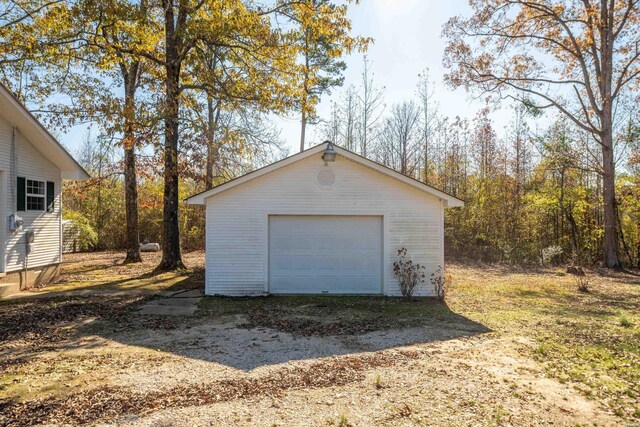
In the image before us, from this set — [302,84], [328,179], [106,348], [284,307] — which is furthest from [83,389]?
[302,84]

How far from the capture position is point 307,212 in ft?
32.4

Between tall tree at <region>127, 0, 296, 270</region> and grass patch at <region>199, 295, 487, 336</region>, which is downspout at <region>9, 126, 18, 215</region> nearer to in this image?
tall tree at <region>127, 0, 296, 270</region>

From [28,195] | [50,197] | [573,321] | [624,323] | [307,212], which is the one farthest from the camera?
[50,197]

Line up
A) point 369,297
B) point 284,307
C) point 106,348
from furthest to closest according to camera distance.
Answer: point 369,297
point 284,307
point 106,348

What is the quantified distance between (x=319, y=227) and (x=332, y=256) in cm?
83

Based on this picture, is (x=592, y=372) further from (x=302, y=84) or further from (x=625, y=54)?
(x=625, y=54)

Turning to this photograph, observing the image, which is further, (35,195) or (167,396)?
(35,195)

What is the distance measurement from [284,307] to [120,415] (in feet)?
16.5

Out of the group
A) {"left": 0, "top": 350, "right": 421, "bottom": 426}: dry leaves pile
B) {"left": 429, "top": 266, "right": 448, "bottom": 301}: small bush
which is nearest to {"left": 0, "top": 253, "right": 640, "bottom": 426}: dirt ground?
{"left": 0, "top": 350, "right": 421, "bottom": 426}: dry leaves pile

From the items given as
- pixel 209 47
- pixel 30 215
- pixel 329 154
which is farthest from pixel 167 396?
pixel 209 47

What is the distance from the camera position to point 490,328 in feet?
22.5

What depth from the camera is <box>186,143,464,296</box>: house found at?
9.74 meters

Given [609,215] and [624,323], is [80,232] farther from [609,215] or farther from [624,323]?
[609,215]

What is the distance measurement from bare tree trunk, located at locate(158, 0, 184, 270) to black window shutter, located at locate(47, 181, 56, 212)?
3.23 m
